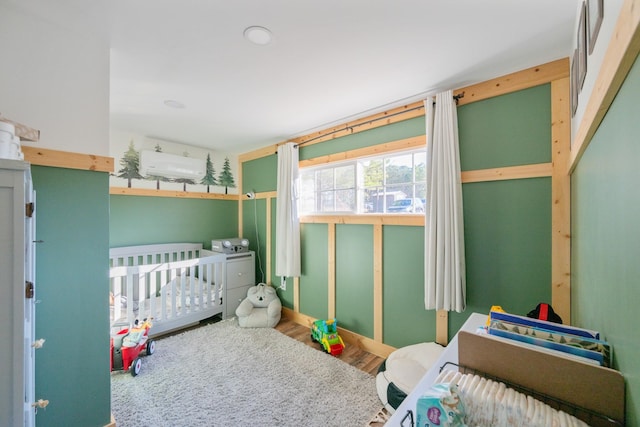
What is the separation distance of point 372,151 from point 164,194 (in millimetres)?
2855

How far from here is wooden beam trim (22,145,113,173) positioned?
4.28 ft

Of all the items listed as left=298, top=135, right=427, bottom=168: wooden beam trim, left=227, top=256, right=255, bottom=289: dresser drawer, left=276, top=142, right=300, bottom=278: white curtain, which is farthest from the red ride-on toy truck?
left=298, top=135, right=427, bottom=168: wooden beam trim

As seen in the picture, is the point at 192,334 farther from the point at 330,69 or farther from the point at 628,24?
the point at 628,24

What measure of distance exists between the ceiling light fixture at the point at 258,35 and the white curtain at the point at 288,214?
1.70 m

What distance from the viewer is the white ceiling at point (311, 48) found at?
1238 millimetres

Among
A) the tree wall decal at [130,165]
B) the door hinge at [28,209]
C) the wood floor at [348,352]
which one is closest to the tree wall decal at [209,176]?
the tree wall decal at [130,165]

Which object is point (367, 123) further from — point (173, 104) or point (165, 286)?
point (165, 286)

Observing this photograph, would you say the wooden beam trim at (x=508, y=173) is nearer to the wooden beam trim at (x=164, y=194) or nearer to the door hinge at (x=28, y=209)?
the door hinge at (x=28, y=209)

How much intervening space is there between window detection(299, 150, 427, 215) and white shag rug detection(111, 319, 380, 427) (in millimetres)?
1533

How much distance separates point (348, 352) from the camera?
2.55m

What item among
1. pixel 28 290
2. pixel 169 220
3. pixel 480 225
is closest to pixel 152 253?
pixel 169 220

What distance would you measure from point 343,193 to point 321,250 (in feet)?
2.39

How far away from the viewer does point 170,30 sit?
1390 mm

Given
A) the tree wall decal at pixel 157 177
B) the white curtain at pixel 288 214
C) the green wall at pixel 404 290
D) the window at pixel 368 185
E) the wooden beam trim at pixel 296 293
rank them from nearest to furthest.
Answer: the green wall at pixel 404 290
the window at pixel 368 185
the white curtain at pixel 288 214
the wooden beam trim at pixel 296 293
the tree wall decal at pixel 157 177
